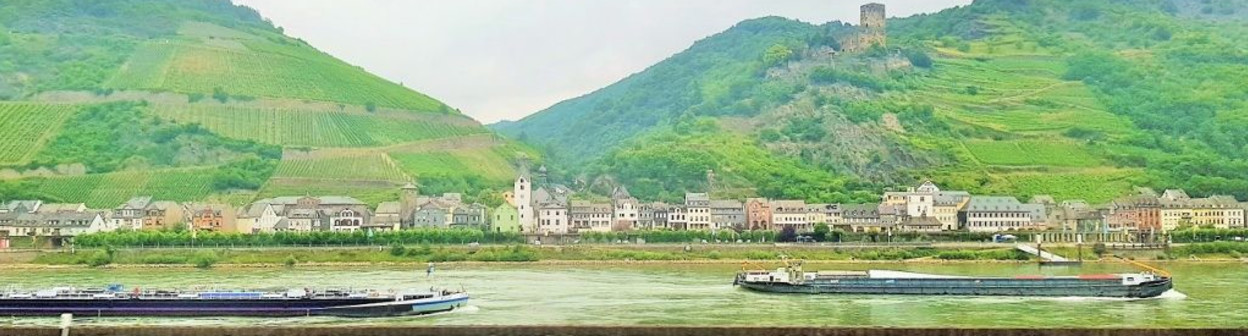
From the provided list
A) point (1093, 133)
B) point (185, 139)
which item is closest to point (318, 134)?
point (185, 139)

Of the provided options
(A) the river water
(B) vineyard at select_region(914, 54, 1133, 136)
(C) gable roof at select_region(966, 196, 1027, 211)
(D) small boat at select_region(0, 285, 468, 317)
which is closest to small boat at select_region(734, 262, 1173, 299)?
(A) the river water

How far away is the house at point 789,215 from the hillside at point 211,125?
27.8m

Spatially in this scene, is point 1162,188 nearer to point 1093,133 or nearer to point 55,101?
point 1093,133

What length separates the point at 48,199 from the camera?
121 meters

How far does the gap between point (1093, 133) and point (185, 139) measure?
86.3 metres

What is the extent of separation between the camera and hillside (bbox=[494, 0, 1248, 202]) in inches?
5379

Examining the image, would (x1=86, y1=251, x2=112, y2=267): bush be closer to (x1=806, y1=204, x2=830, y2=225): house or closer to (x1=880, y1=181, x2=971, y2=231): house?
(x1=806, y1=204, x2=830, y2=225): house

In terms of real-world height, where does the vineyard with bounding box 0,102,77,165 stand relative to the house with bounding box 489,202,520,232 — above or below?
above

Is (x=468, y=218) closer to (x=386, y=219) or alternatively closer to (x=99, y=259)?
(x=386, y=219)

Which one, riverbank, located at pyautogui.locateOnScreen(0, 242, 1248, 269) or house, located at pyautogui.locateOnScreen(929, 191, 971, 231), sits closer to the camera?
riverbank, located at pyautogui.locateOnScreen(0, 242, 1248, 269)

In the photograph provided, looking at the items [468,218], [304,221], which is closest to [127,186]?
[304,221]

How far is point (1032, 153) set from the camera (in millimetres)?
140250

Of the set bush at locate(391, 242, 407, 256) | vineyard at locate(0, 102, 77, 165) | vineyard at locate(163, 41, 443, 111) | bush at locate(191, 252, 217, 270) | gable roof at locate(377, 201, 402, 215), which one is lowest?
bush at locate(191, 252, 217, 270)

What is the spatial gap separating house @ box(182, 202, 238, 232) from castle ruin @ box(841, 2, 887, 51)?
93045mm
